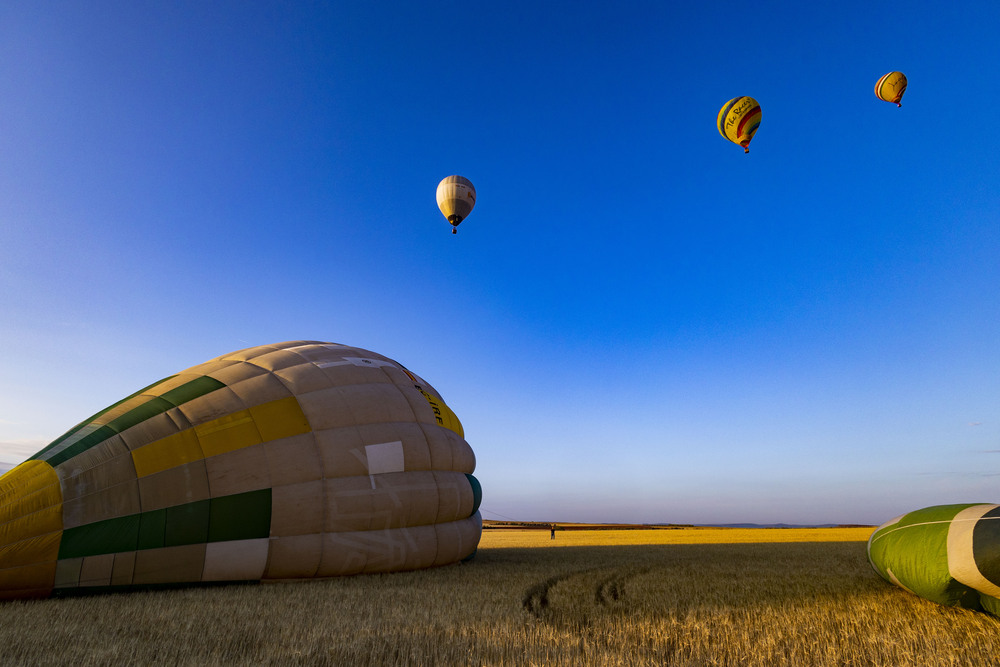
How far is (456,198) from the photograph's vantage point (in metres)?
22.4

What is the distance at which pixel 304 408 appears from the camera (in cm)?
885

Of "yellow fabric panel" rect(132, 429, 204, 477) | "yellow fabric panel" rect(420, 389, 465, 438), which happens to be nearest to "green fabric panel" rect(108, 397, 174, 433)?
"yellow fabric panel" rect(132, 429, 204, 477)

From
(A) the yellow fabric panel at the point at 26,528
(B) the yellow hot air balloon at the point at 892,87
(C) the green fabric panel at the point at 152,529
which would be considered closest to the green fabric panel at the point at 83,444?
(A) the yellow fabric panel at the point at 26,528

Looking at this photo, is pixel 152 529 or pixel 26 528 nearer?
pixel 26 528

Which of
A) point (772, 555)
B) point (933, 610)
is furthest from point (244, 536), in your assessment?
point (772, 555)

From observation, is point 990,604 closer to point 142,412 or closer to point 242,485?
point 242,485

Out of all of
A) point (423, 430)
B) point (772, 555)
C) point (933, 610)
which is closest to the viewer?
point (933, 610)

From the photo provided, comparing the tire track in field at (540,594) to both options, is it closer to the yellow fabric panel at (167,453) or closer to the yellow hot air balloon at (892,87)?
the yellow fabric panel at (167,453)

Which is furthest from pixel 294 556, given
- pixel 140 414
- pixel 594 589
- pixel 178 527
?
pixel 594 589

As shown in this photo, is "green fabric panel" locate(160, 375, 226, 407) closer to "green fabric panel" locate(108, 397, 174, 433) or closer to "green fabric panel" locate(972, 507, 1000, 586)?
"green fabric panel" locate(108, 397, 174, 433)

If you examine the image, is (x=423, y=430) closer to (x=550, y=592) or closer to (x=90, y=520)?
(x=550, y=592)

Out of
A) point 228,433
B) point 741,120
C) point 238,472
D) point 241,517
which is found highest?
point 741,120

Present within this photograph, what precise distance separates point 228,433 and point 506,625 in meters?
5.44

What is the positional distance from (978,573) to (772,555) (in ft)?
26.5
